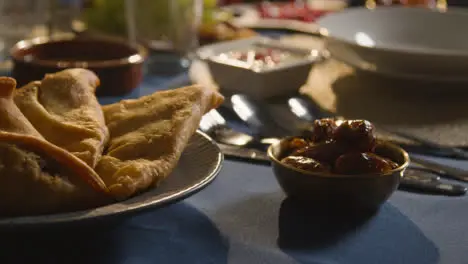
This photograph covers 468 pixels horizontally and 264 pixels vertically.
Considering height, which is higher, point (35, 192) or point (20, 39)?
point (35, 192)

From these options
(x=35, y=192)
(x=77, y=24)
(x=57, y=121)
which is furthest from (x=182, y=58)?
(x=35, y=192)

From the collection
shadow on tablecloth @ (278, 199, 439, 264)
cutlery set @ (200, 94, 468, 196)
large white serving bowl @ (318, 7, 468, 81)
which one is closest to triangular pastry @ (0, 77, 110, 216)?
shadow on tablecloth @ (278, 199, 439, 264)

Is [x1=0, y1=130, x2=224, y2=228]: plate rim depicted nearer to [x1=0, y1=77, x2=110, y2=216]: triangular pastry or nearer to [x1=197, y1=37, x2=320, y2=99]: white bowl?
[x1=0, y1=77, x2=110, y2=216]: triangular pastry

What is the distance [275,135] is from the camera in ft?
3.38

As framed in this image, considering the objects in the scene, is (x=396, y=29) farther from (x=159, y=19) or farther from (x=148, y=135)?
(x=148, y=135)

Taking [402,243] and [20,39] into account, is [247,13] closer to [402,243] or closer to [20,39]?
[20,39]

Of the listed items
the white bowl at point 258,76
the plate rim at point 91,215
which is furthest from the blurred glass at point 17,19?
the plate rim at point 91,215

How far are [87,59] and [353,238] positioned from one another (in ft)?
2.60

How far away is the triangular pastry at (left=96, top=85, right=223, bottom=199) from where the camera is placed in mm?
656

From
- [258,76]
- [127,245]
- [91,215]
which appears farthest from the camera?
[258,76]

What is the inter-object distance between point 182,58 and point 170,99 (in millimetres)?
729

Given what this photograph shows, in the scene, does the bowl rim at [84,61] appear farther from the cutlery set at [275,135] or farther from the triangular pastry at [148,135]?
the triangular pastry at [148,135]

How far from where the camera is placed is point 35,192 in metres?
0.60

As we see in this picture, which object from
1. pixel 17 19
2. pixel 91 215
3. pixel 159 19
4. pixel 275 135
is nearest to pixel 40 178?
pixel 91 215
